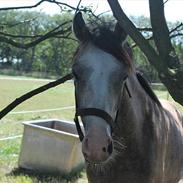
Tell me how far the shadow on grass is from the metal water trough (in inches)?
2.5

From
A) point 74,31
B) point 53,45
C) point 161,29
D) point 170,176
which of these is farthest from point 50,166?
point 53,45

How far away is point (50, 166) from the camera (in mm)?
Answer: 6871

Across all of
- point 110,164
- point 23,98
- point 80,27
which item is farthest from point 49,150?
point 80,27

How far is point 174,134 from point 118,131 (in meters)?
1.40

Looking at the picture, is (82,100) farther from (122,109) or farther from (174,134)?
(174,134)

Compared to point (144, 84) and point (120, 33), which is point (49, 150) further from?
point (120, 33)

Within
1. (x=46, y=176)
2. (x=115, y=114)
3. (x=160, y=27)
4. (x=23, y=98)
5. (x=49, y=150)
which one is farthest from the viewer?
(x=49, y=150)

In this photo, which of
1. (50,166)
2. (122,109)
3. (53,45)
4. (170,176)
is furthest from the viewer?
(53,45)

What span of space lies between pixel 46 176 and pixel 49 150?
0.40 meters

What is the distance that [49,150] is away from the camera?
22.5ft

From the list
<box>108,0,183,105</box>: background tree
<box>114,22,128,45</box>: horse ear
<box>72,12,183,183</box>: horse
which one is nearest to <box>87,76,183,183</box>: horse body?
<box>72,12,183,183</box>: horse

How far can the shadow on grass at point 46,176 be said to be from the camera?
6.54 meters

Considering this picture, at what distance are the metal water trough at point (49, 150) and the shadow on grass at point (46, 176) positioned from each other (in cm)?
6

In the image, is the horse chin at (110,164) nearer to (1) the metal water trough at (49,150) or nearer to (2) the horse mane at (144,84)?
(2) the horse mane at (144,84)
